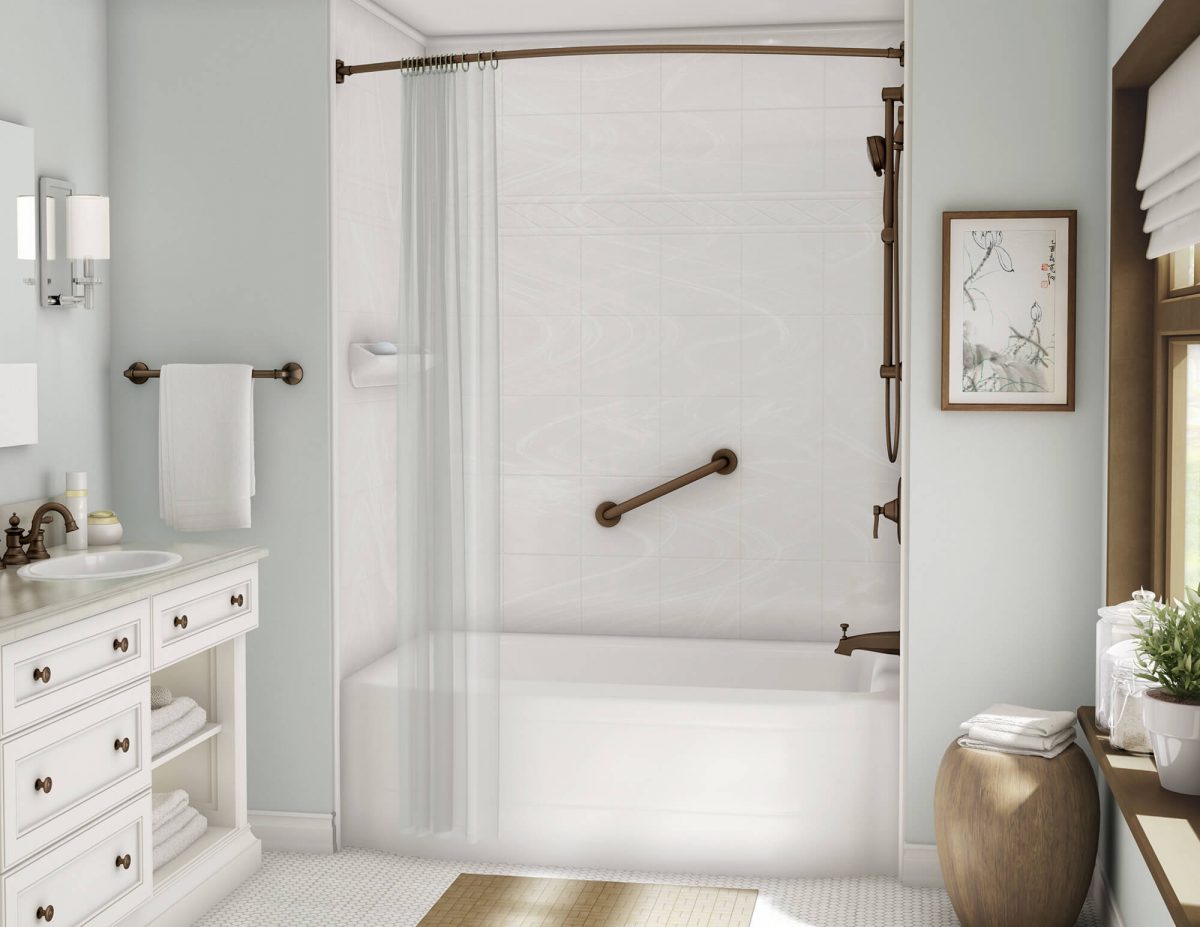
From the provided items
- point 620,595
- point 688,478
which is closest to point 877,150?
point 688,478

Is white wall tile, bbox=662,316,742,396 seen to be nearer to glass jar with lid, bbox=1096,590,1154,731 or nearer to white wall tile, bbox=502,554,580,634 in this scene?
white wall tile, bbox=502,554,580,634

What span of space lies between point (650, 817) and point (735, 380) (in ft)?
4.96

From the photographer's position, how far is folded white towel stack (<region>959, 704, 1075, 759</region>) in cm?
266

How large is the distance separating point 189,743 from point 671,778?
1.23 meters

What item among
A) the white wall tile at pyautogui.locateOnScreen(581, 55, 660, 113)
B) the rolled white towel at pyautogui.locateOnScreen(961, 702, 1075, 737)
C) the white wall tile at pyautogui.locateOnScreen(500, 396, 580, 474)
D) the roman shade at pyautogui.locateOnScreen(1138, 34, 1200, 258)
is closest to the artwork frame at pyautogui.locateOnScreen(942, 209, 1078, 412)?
the roman shade at pyautogui.locateOnScreen(1138, 34, 1200, 258)

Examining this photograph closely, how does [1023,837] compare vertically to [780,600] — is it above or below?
below

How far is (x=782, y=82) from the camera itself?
3.94 meters

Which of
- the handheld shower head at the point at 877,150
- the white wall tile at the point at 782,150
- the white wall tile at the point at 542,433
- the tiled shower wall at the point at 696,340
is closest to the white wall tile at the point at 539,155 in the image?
the tiled shower wall at the point at 696,340

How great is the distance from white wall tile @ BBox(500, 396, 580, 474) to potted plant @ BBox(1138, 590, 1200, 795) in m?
2.29

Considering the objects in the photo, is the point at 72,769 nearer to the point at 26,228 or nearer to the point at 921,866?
the point at 26,228

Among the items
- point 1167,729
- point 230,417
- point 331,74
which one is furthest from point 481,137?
point 1167,729

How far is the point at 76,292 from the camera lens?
10.2 feet

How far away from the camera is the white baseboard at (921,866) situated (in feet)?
10.0

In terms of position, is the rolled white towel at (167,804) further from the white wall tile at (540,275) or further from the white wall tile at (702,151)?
the white wall tile at (702,151)
